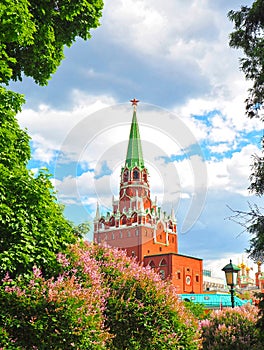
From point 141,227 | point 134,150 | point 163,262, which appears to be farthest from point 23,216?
point 134,150

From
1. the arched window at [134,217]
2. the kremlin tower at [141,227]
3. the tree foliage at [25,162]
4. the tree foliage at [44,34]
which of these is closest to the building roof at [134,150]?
the kremlin tower at [141,227]

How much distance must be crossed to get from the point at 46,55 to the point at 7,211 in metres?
4.71

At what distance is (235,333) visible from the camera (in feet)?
46.1

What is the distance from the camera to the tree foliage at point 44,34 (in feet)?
30.9

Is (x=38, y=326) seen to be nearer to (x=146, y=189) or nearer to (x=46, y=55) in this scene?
(x=46, y=55)

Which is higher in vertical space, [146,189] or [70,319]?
[146,189]

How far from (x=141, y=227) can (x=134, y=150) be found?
16435mm

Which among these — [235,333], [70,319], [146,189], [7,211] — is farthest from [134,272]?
[146,189]

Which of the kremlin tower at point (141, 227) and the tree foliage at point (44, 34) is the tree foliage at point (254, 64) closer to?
the tree foliage at point (44, 34)

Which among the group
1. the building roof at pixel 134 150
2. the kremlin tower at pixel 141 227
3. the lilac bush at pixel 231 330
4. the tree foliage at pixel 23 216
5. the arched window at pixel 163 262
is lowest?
the lilac bush at pixel 231 330

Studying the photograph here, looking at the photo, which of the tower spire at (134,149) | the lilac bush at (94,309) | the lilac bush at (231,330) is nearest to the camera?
the lilac bush at (94,309)

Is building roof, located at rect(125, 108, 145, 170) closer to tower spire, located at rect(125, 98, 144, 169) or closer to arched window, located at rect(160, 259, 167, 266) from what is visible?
tower spire, located at rect(125, 98, 144, 169)

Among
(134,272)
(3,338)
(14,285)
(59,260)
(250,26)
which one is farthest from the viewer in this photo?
(250,26)

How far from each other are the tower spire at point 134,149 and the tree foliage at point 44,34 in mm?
74239
